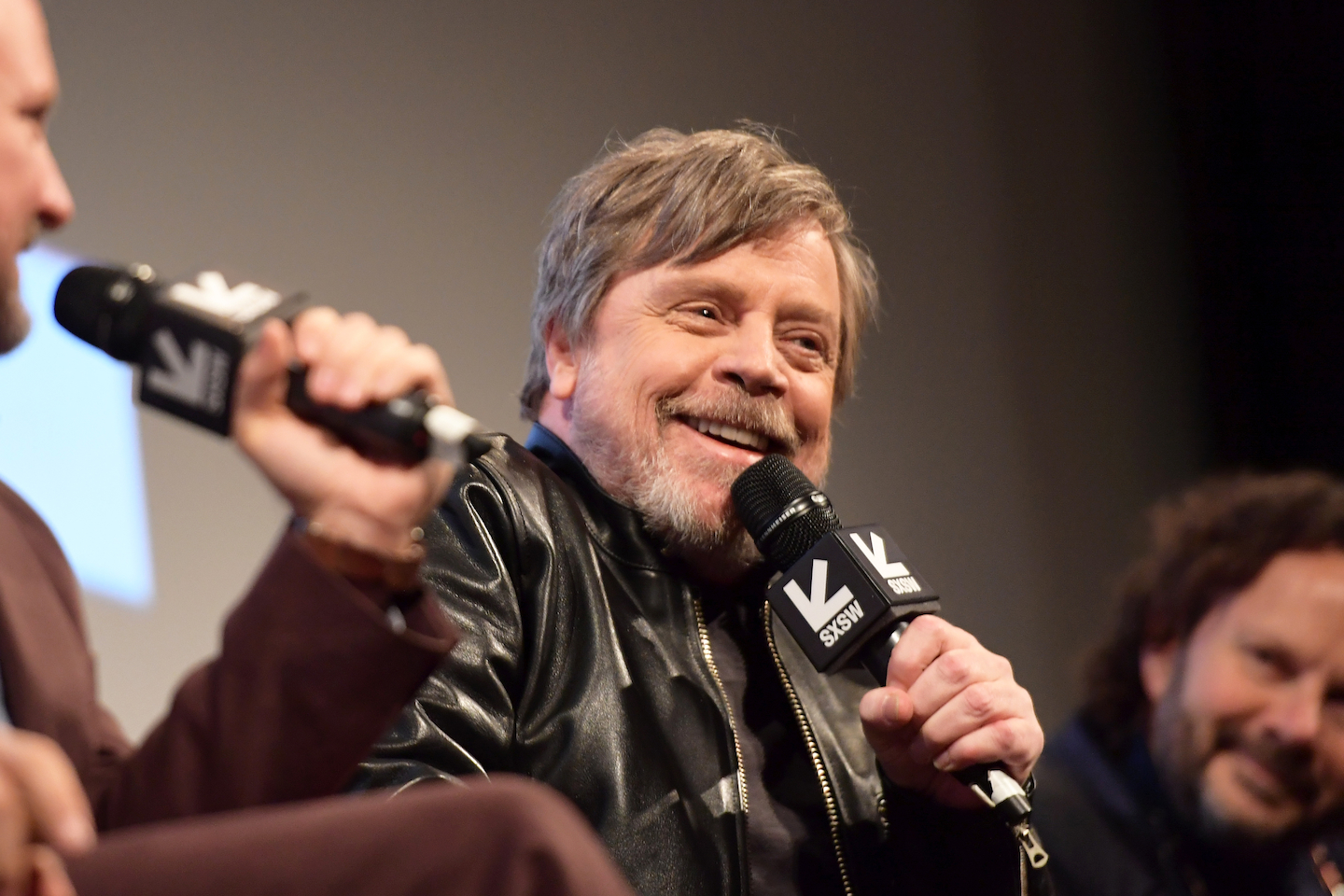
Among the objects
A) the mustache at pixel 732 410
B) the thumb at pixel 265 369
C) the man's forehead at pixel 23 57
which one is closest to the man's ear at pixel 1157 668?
the mustache at pixel 732 410

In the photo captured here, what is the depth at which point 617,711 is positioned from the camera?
1.54m

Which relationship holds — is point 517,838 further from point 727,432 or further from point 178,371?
→ point 727,432

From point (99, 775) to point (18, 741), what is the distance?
41 cm

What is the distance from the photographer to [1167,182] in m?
Result: 4.14

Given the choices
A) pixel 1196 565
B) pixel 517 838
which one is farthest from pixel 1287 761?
pixel 517 838

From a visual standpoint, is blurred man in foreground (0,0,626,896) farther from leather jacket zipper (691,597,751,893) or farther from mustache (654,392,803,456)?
mustache (654,392,803,456)

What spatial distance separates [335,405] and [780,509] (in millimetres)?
811

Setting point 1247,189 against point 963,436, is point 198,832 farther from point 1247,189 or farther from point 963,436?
point 1247,189

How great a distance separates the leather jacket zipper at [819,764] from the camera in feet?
5.15

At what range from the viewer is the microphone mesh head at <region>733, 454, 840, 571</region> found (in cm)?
160

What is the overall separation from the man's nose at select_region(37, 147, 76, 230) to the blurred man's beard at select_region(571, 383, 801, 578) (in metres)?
0.88

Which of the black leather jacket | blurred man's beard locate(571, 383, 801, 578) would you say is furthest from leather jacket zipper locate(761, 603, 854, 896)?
blurred man's beard locate(571, 383, 801, 578)

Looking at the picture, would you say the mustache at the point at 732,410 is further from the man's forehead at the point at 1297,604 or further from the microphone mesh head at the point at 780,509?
the man's forehead at the point at 1297,604

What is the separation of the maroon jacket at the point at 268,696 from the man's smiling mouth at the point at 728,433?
0.86m
